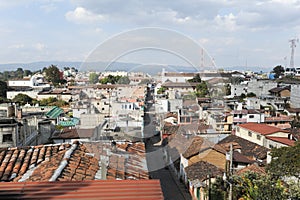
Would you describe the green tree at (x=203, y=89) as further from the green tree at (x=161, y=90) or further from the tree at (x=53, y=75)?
the tree at (x=53, y=75)

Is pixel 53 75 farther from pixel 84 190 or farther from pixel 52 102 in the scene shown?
pixel 84 190

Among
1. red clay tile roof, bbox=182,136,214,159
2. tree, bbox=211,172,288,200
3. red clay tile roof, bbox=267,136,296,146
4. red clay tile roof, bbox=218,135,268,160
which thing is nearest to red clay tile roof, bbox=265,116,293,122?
red clay tile roof, bbox=267,136,296,146

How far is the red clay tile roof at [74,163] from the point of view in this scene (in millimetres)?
2283

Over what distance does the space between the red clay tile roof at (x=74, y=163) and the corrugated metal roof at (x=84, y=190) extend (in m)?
0.34

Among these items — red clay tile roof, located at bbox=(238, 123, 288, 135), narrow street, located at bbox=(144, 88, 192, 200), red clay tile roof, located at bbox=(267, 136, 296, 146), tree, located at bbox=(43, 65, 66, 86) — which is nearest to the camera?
narrow street, located at bbox=(144, 88, 192, 200)

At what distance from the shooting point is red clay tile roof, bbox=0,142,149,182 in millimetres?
2283

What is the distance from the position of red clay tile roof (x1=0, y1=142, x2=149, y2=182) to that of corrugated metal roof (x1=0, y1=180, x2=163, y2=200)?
34 centimetres

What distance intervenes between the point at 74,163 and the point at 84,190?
0.87 meters

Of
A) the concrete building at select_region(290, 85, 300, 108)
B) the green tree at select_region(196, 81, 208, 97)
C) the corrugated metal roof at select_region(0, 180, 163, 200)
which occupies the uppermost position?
the green tree at select_region(196, 81, 208, 97)

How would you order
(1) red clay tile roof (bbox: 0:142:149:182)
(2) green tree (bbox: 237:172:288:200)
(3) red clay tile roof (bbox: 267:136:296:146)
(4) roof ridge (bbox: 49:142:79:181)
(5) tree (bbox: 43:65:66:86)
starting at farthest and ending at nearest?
(5) tree (bbox: 43:65:66:86) < (3) red clay tile roof (bbox: 267:136:296:146) < (2) green tree (bbox: 237:172:288:200) < (1) red clay tile roof (bbox: 0:142:149:182) < (4) roof ridge (bbox: 49:142:79:181)

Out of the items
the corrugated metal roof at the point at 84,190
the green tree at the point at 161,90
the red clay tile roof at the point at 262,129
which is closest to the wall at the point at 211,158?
the red clay tile roof at the point at 262,129

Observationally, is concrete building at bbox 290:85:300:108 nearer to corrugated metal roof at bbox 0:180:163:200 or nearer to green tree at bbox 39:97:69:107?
green tree at bbox 39:97:69:107

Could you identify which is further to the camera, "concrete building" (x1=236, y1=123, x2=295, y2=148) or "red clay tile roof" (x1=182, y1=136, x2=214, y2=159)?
"concrete building" (x1=236, y1=123, x2=295, y2=148)

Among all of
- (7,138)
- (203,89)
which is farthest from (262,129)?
(7,138)
